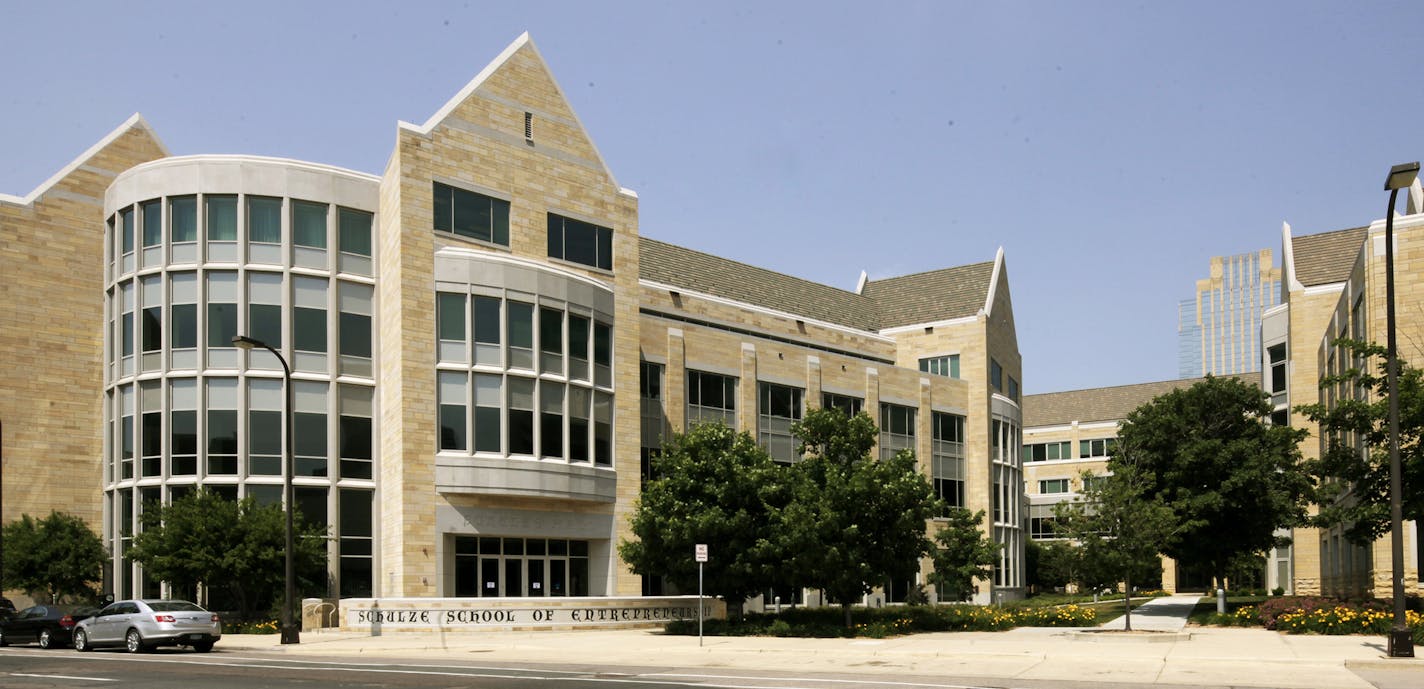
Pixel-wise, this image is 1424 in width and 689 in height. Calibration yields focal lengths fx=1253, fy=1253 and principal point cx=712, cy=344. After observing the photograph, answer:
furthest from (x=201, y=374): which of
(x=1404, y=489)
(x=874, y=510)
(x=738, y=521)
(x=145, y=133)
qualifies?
(x=1404, y=489)

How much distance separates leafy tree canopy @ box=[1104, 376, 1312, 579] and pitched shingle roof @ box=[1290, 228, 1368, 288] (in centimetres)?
1306

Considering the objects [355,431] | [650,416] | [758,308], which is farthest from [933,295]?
[355,431]

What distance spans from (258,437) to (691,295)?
64.8 feet

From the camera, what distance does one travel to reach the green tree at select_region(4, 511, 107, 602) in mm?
43188

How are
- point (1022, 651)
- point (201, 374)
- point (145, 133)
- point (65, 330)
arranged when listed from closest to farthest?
point (1022, 651)
point (201, 374)
point (65, 330)
point (145, 133)

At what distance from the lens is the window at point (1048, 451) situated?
108250 millimetres

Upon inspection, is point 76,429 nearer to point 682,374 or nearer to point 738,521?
point 682,374

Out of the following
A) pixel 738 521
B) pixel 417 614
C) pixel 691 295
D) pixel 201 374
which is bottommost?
pixel 417 614

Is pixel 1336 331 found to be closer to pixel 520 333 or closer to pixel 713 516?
pixel 713 516

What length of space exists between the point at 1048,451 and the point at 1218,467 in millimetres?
61692

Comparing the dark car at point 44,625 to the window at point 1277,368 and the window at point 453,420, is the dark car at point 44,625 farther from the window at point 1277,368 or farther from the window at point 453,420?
the window at point 1277,368

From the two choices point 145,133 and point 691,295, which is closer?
point 145,133

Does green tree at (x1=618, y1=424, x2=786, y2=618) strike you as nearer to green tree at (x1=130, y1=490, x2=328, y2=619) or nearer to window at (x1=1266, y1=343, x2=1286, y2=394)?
green tree at (x1=130, y1=490, x2=328, y2=619)

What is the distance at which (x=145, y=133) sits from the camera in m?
50.8
